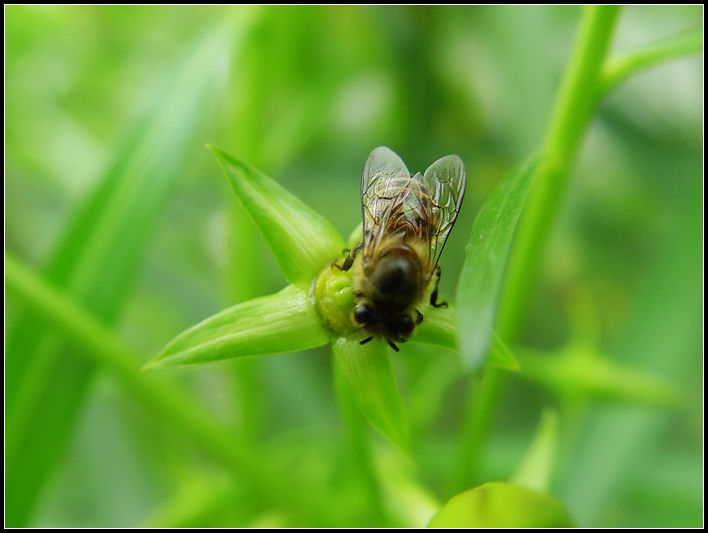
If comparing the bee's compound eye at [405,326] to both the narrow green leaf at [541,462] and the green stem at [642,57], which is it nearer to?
the narrow green leaf at [541,462]

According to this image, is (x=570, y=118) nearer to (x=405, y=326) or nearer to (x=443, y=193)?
(x=443, y=193)

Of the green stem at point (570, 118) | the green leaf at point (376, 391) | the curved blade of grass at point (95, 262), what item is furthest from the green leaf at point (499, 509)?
the curved blade of grass at point (95, 262)

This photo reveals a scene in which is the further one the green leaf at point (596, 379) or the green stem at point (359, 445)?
the green leaf at point (596, 379)

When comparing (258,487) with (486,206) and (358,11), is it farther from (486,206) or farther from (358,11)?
(358,11)

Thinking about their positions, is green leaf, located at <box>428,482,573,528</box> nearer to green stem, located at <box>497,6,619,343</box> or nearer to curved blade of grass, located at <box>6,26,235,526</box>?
green stem, located at <box>497,6,619,343</box>

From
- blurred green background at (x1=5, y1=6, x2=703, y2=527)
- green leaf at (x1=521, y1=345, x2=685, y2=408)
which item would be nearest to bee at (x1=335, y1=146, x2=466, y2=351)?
blurred green background at (x1=5, y1=6, x2=703, y2=527)

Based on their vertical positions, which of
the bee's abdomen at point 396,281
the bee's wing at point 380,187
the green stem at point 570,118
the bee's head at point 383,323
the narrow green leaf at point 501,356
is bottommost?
the narrow green leaf at point 501,356

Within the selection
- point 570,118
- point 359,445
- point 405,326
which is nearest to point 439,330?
point 405,326

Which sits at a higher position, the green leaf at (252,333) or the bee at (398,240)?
the bee at (398,240)
